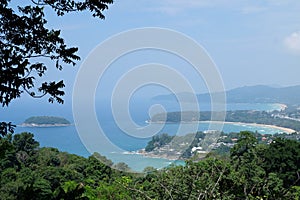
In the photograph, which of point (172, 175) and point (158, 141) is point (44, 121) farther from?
point (172, 175)

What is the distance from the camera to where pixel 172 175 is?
6.79m

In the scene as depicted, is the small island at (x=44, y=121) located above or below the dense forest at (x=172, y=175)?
above

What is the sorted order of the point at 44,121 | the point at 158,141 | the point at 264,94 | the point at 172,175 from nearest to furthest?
the point at 172,175 → the point at 158,141 → the point at 44,121 → the point at 264,94

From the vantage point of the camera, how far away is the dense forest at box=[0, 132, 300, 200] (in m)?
5.35

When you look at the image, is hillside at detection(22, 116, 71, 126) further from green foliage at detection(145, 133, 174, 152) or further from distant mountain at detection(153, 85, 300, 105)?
green foliage at detection(145, 133, 174, 152)

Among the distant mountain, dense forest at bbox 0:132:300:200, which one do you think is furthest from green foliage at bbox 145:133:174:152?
the distant mountain

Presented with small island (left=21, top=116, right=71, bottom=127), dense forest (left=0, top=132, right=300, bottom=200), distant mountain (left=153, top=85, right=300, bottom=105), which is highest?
distant mountain (left=153, top=85, right=300, bottom=105)

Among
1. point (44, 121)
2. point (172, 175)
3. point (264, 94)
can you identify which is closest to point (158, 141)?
point (172, 175)

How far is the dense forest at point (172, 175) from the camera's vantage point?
5.35 m

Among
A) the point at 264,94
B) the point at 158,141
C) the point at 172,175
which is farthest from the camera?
the point at 264,94

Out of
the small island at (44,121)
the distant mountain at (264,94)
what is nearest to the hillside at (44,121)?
the small island at (44,121)

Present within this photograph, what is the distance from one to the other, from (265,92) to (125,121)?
84659 mm

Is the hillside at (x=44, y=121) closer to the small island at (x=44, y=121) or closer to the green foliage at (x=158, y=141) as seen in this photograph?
the small island at (x=44, y=121)

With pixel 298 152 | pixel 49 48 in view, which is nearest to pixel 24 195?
pixel 49 48
